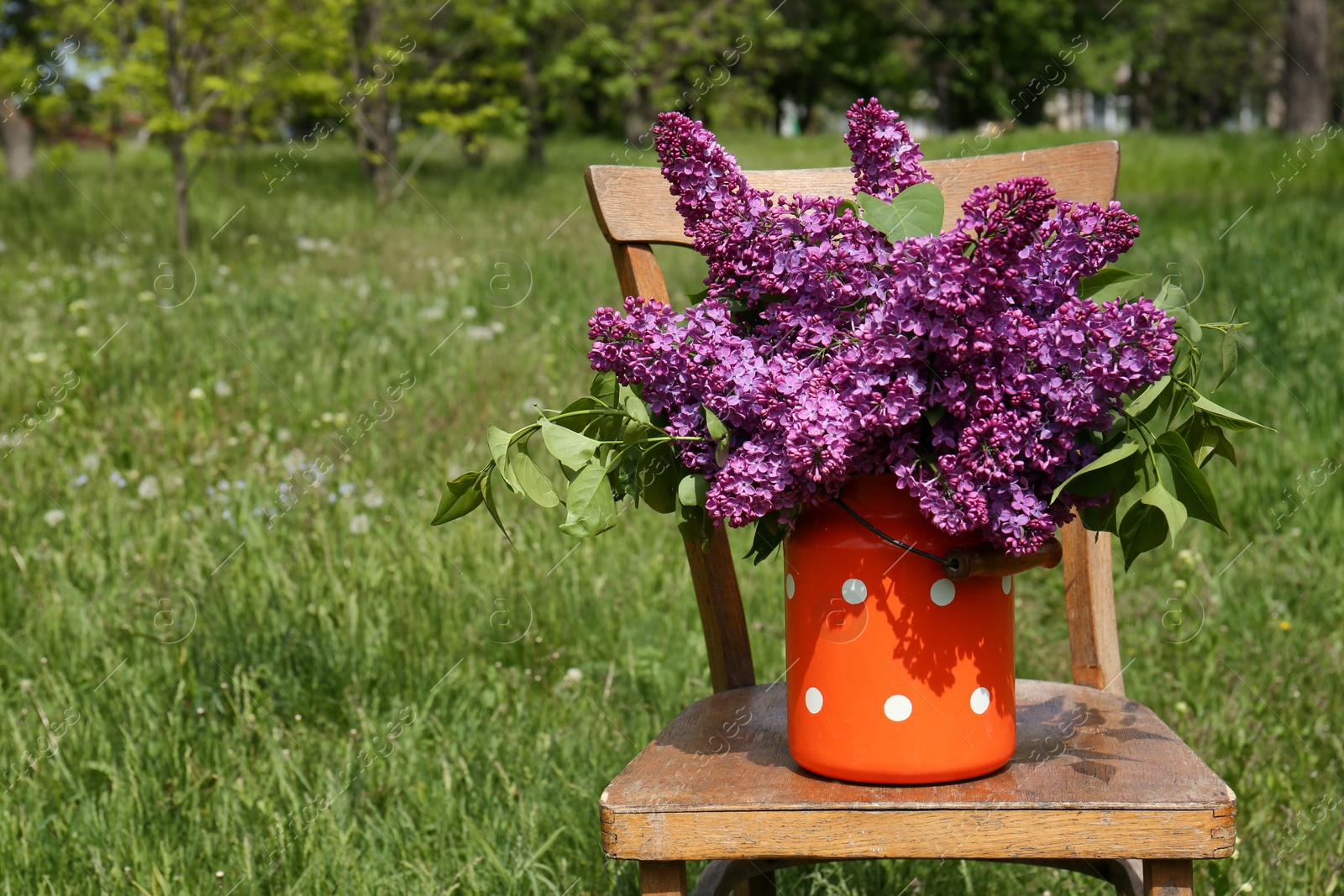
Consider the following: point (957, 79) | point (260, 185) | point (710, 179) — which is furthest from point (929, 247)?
point (957, 79)

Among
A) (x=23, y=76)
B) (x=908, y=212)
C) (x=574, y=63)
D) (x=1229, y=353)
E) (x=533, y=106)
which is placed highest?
(x=574, y=63)

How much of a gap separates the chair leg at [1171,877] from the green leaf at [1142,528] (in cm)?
31

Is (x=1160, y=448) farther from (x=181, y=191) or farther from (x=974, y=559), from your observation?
(x=181, y=191)

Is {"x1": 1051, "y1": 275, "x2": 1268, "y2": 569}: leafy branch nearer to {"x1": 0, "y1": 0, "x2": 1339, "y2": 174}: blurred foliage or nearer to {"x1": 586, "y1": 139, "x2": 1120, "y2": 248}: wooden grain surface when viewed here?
{"x1": 586, "y1": 139, "x2": 1120, "y2": 248}: wooden grain surface

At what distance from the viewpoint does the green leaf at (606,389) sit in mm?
1261

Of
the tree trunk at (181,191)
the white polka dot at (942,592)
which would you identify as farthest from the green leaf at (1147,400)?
the tree trunk at (181,191)

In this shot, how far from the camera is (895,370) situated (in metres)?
1.10

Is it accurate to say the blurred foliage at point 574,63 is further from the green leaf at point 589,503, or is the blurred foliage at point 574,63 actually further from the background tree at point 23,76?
the green leaf at point 589,503

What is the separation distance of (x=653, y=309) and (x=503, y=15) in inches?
373

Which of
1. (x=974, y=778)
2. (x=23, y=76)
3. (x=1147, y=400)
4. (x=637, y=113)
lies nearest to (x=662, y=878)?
(x=974, y=778)

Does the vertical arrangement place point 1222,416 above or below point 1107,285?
below

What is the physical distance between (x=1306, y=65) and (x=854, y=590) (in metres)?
12.1

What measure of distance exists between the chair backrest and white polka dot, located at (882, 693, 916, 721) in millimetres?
458

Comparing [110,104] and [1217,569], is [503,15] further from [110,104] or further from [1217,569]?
[1217,569]
